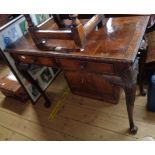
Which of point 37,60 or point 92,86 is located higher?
point 37,60

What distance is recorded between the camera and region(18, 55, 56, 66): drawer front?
1.25 m

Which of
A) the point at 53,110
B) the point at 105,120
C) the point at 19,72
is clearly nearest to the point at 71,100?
the point at 53,110

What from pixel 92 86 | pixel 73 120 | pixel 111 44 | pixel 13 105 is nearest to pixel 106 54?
pixel 111 44

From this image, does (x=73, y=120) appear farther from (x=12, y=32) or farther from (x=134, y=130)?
(x=12, y=32)

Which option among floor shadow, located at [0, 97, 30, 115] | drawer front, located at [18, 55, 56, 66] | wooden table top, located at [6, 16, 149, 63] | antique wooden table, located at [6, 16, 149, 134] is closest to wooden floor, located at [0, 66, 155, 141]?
floor shadow, located at [0, 97, 30, 115]

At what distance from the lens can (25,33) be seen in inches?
59.5

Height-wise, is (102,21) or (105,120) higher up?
(102,21)

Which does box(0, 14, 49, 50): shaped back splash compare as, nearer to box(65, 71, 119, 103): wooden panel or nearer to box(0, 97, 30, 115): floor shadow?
box(65, 71, 119, 103): wooden panel

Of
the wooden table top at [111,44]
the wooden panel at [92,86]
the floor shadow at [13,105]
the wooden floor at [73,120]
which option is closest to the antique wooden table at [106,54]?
the wooden table top at [111,44]

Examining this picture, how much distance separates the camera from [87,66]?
1.09 meters

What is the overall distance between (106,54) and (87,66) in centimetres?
16

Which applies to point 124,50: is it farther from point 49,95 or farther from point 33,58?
point 49,95

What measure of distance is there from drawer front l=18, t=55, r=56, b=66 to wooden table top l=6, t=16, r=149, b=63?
0.07m

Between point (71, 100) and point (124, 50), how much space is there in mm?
962
